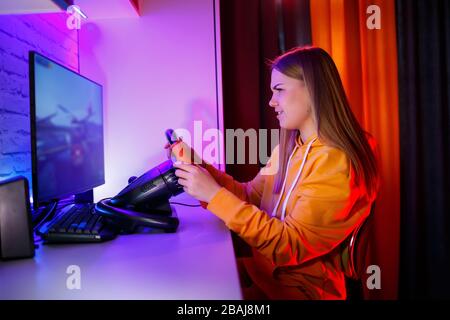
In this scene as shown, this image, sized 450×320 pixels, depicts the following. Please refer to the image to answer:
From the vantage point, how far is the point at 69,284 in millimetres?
535

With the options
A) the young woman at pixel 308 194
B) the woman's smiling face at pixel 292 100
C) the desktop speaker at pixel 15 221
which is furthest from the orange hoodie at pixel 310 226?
the desktop speaker at pixel 15 221

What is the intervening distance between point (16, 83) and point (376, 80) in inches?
62.8

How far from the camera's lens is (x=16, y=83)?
102 cm

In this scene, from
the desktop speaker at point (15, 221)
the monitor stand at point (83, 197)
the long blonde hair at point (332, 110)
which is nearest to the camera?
the desktop speaker at point (15, 221)

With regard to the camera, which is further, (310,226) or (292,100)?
(292,100)

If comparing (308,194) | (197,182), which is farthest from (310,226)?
(197,182)

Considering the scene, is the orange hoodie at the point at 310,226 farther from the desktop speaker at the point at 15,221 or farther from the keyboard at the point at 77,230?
the desktop speaker at the point at 15,221

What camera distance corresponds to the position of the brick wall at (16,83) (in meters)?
0.95

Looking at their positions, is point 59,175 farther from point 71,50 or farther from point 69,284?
point 71,50

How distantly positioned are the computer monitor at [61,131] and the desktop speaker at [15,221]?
4cm

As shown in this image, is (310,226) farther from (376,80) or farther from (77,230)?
(376,80)

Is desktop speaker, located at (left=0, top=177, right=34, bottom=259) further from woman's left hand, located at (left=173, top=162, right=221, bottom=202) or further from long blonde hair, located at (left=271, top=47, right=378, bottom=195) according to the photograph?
long blonde hair, located at (left=271, top=47, right=378, bottom=195)
